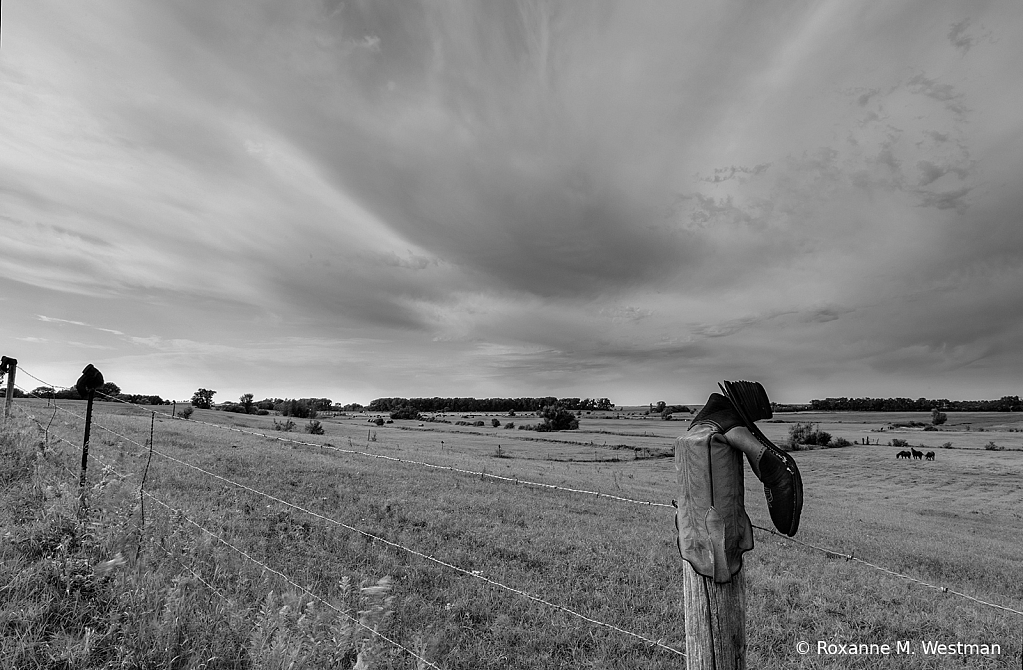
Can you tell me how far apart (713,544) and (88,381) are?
28.8 ft

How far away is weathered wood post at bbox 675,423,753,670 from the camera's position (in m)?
2.38

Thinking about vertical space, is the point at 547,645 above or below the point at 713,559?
below

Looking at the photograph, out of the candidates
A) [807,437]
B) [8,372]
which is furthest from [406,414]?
[8,372]

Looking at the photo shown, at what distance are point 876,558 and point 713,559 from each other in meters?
13.5

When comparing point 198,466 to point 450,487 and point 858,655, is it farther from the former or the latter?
point 858,655

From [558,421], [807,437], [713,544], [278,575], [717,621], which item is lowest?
[807,437]

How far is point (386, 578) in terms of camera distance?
5.49 metres

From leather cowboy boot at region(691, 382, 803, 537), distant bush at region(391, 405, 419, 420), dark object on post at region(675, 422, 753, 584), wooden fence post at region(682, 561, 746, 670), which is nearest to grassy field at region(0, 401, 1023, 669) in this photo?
wooden fence post at region(682, 561, 746, 670)

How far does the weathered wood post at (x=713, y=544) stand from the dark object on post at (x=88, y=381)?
8.53 m

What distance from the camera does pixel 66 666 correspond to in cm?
321

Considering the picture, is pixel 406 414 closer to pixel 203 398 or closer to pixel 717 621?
pixel 203 398

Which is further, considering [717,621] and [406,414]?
[406,414]

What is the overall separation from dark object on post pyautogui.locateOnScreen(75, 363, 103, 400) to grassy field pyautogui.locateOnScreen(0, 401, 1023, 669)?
1.39 meters

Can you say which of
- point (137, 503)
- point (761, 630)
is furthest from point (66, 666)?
point (761, 630)
